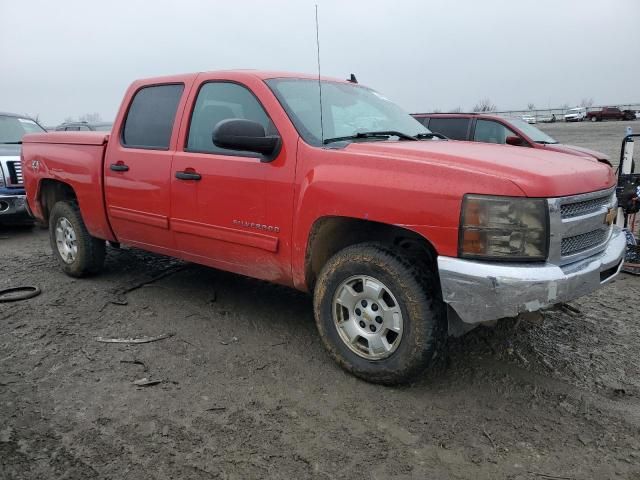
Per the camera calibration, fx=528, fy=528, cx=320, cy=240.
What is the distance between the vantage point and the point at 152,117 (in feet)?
14.5

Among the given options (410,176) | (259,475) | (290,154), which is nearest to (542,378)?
(410,176)

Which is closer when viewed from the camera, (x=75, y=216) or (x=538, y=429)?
(x=538, y=429)

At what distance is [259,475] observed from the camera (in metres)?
2.36

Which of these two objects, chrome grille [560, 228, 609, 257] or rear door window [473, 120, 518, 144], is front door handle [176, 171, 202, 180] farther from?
rear door window [473, 120, 518, 144]

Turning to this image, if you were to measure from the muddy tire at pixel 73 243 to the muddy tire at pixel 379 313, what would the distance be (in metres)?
2.85

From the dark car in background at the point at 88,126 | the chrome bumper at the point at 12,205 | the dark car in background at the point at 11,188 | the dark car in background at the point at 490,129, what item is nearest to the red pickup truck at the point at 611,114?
the dark car in background at the point at 490,129

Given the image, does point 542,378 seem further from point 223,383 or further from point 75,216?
point 75,216

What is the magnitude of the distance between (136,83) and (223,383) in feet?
9.65

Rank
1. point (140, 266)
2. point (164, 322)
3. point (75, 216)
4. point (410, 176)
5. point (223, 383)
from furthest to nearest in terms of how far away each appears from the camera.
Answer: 1. point (140, 266)
2. point (75, 216)
3. point (164, 322)
4. point (223, 383)
5. point (410, 176)

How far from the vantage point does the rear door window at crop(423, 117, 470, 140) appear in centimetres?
936

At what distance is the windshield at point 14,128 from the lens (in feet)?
28.4

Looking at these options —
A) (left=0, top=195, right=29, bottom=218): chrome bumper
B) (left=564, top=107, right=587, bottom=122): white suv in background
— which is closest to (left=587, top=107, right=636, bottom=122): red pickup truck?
(left=564, top=107, right=587, bottom=122): white suv in background

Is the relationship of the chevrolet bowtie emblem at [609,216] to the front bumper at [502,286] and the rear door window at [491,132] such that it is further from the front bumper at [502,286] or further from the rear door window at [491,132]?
the rear door window at [491,132]

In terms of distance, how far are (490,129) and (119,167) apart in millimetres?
6671
